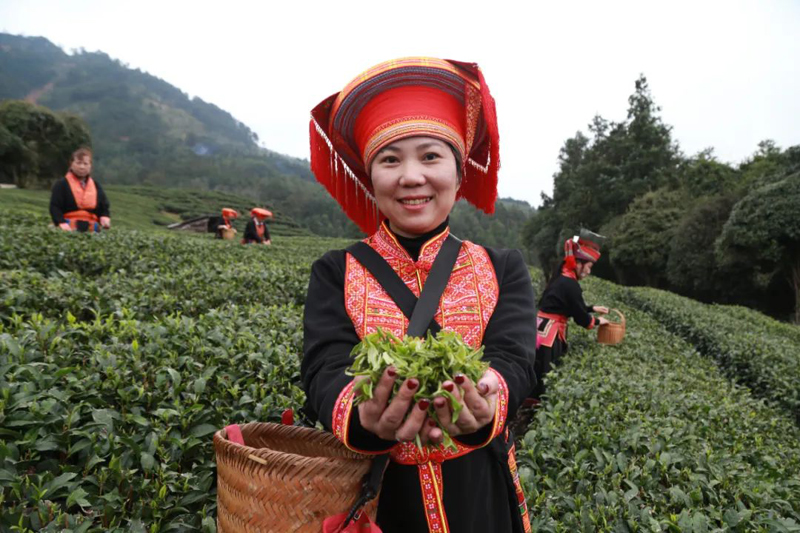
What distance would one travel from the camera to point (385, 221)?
5.31ft

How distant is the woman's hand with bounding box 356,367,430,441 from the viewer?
36.7 inches

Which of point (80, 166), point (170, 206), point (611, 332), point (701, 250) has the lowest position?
point (611, 332)

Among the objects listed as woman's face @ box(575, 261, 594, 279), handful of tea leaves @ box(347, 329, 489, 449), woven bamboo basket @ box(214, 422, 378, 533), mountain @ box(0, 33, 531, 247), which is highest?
mountain @ box(0, 33, 531, 247)

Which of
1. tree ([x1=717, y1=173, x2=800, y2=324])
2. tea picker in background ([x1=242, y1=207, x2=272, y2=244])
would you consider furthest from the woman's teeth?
tree ([x1=717, y1=173, x2=800, y2=324])

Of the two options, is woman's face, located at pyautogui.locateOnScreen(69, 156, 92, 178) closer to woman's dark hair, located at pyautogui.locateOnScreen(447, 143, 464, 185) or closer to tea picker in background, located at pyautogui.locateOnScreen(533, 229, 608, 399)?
tea picker in background, located at pyautogui.locateOnScreen(533, 229, 608, 399)

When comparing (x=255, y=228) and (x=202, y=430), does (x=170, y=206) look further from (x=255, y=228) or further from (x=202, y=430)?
(x=202, y=430)

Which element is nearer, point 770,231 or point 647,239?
point 770,231

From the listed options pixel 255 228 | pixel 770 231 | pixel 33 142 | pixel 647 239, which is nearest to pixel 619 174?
pixel 647 239

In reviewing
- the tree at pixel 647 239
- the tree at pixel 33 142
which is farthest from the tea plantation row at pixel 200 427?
the tree at pixel 33 142

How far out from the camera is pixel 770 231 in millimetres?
15492

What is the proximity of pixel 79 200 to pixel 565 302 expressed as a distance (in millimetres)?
6067

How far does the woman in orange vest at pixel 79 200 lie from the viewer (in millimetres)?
5906

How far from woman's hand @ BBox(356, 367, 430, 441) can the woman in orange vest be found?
625 cm

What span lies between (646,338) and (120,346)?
7268mm
